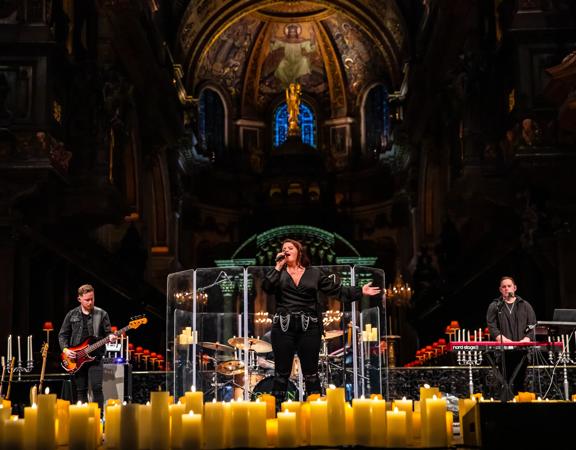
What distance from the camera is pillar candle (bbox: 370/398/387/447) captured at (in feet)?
15.6

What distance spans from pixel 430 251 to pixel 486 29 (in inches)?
455

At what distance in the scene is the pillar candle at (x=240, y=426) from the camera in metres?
4.68

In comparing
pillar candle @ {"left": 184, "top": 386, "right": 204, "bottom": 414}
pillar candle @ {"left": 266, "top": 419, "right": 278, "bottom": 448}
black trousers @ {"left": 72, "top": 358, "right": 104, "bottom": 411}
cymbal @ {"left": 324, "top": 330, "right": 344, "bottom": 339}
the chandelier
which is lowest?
pillar candle @ {"left": 266, "top": 419, "right": 278, "bottom": 448}

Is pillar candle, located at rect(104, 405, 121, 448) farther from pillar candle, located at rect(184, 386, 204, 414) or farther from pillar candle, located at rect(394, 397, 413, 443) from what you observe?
pillar candle, located at rect(394, 397, 413, 443)

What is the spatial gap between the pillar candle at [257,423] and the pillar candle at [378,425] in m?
0.59

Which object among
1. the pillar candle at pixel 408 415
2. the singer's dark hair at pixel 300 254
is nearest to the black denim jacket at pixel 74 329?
the singer's dark hair at pixel 300 254

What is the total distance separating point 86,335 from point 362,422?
5186mm

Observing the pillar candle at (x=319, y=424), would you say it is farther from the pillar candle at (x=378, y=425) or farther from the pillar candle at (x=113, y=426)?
the pillar candle at (x=113, y=426)

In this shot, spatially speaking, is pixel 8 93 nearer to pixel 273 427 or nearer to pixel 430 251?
pixel 273 427

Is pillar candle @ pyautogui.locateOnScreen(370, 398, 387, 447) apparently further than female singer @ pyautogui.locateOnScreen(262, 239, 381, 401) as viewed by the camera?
No

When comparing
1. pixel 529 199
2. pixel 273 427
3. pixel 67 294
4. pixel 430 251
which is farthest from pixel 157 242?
pixel 273 427

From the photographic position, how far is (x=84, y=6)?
19359 mm

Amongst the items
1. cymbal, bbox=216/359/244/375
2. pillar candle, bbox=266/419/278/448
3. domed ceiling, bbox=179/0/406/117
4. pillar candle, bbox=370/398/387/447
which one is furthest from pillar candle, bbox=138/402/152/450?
domed ceiling, bbox=179/0/406/117

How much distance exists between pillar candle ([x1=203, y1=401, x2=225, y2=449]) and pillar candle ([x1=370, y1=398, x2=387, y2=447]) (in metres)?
0.81
